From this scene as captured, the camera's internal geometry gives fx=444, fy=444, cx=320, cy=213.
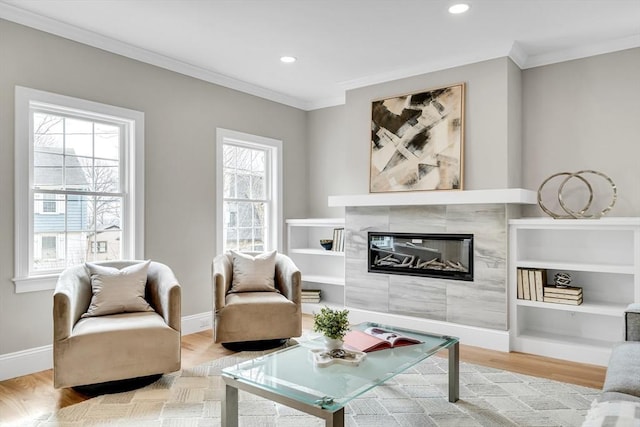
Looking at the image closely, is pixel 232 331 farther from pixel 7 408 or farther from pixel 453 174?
pixel 453 174

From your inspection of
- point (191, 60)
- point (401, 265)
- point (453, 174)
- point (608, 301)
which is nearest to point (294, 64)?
point (191, 60)

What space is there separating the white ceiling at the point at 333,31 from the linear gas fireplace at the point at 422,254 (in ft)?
5.52

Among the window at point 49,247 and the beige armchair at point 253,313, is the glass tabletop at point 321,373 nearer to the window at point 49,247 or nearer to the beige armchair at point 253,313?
the beige armchair at point 253,313

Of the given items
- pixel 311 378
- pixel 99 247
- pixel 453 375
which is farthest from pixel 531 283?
pixel 99 247

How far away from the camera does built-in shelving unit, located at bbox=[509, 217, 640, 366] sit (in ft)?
11.7

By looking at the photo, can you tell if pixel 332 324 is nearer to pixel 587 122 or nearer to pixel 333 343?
pixel 333 343

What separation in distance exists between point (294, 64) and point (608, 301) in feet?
11.7

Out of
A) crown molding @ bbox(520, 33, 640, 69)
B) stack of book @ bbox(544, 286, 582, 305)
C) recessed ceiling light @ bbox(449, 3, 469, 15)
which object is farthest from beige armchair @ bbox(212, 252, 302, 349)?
crown molding @ bbox(520, 33, 640, 69)

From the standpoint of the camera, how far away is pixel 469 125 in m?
4.20

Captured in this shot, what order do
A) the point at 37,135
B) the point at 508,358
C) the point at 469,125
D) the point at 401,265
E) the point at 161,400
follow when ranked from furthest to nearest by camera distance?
the point at 401,265, the point at 469,125, the point at 508,358, the point at 37,135, the point at 161,400

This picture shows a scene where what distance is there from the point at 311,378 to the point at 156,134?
9.75 ft

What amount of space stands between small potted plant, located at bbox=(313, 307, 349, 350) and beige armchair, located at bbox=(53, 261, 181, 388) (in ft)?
4.02

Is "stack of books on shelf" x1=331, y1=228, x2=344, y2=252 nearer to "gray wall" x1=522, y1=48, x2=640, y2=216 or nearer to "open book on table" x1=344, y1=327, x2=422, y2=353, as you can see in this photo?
"gray wall" x1=522, y1=48, x2=640, y2=216

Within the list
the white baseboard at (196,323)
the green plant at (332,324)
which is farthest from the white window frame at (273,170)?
the green plant at (332,324)
